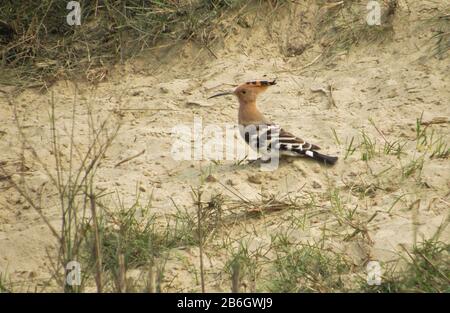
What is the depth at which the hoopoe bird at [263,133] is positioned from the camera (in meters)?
5.73

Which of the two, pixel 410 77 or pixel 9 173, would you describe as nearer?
pixel 9 173

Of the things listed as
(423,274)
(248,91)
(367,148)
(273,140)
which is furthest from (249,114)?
(423,274)

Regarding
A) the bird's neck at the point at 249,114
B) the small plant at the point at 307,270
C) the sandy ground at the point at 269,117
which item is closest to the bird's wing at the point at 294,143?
the sandy ground at the point at 269,117

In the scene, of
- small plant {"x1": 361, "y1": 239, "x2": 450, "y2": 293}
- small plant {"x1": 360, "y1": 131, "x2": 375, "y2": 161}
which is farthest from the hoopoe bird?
small plant {"x1": 361, "y1": 239, "x2": 450, "y2": 293}

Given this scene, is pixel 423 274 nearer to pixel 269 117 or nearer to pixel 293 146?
pixel 293 146

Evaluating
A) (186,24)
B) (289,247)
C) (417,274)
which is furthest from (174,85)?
(417,274)

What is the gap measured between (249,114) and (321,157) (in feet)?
2.54

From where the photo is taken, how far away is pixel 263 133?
593cm

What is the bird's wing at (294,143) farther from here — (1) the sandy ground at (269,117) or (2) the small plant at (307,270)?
(2) the small plant at (307,270)

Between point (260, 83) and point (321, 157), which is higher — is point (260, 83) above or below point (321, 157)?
above

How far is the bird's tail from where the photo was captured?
222 inches

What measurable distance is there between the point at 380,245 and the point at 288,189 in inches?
37.1

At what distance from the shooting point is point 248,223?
514cm
